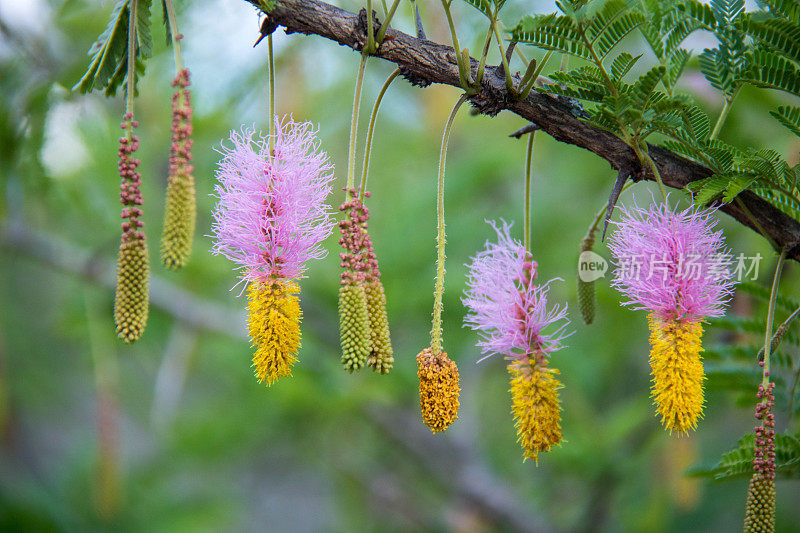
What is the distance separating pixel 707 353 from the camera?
2213 mm

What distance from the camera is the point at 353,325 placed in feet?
4.29

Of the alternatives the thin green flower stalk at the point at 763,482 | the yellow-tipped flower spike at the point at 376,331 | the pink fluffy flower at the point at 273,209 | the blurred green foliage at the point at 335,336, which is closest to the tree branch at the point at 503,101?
the pink fluffy flower at the point at 273,209

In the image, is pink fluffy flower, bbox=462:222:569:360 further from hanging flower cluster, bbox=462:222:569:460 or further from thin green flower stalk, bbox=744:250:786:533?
thin green flower stalk, bbox=744:250:786:533

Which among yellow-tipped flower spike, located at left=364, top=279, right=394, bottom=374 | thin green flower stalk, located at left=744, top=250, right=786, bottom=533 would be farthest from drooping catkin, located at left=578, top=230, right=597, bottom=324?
yellow-tipped flower spike, located at left=364, top=279, right=394, bottom=374

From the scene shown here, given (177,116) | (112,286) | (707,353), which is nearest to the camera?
(177,116)

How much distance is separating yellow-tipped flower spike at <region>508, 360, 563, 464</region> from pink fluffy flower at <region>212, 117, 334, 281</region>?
1.81 feet

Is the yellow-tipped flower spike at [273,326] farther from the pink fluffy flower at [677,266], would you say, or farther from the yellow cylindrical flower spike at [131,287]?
the pink fluffy flower at [677,266]

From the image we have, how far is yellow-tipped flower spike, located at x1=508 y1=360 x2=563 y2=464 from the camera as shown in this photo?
1438 millimetres

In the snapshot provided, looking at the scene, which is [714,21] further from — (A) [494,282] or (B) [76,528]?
(B) [76,528]

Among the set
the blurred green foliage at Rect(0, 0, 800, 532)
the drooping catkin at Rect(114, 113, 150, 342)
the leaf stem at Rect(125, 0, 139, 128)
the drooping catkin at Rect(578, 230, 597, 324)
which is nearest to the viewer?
the leaf stem at Rect(125, 0, 139, 128)

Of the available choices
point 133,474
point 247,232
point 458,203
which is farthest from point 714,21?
point 133,474

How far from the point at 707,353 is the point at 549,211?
8.70 feet

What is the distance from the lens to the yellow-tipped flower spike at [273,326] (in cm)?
137

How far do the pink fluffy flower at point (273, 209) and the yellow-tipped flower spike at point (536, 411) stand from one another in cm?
55
